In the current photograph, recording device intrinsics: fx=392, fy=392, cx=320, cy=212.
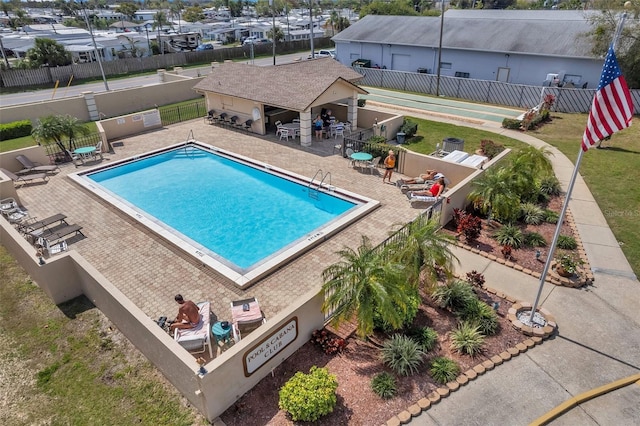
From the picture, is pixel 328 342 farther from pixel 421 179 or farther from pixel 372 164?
pixel 372 164

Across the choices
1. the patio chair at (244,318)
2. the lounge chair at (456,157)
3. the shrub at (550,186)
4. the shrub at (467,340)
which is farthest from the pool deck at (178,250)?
the shrub at (550,186)

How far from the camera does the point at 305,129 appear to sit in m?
22.0

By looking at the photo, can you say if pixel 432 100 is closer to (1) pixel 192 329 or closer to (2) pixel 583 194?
(2) pixel 583 194

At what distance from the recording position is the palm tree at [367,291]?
8.52 metres

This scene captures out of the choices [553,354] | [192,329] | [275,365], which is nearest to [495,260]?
[553,354]

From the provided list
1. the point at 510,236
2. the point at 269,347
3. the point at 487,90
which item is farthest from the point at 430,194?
the point at 487,90

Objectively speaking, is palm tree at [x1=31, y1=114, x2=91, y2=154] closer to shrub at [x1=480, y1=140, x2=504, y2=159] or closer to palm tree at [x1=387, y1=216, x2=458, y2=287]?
palm tree at [x1=387, y1=216, x2=458, y2=287]

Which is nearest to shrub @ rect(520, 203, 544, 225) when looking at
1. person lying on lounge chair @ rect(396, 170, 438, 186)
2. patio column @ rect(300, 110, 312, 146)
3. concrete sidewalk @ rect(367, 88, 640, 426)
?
concrete sidewalk @ rect(367, 88, 640, 426)

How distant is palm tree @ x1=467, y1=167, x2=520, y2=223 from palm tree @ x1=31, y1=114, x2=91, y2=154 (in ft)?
65.1

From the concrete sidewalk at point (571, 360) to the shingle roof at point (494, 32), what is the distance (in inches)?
1044

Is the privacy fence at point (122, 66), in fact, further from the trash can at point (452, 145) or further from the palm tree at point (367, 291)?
the palm tree at point (367, 291)

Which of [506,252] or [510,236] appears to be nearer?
[506,252]

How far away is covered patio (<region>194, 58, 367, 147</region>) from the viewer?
21.6 metres

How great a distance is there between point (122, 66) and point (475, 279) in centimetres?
5048
